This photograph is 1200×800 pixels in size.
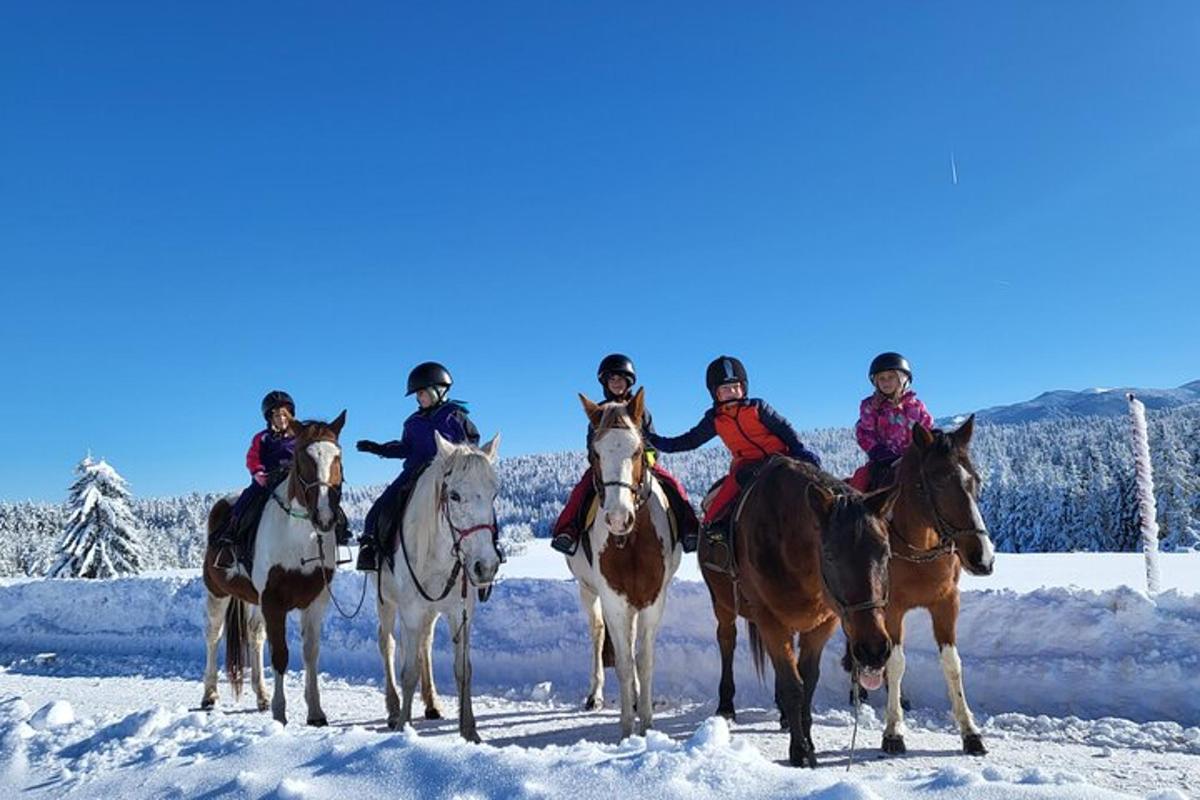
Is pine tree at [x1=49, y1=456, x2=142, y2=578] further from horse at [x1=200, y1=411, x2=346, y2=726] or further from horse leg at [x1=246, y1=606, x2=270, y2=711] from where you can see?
horse at [x1=200, y1=411, x2=346, y2=726]

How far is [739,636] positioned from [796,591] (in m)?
4.03

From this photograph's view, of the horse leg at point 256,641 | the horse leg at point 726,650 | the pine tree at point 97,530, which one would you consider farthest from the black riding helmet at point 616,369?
the pine tree at point 97,530

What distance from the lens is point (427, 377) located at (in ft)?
24.8

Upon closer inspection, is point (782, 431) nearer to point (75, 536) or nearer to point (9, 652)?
point (9, 652)

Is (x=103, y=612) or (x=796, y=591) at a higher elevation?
(x=796, y=591)

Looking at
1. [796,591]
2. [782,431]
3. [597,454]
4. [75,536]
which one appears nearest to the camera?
[796,591]

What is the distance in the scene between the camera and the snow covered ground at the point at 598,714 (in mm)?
Result: 3225

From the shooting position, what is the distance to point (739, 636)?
8812mm

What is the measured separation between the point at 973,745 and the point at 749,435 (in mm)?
3082

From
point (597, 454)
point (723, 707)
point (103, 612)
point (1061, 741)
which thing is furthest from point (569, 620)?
point (103, 612)

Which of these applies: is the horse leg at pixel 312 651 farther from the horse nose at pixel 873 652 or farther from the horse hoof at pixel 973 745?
the horse hoof at pixel 973 745

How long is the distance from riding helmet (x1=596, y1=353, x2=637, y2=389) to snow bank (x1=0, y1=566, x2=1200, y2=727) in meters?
3.43

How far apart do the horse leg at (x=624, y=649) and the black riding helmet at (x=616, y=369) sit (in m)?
2.30

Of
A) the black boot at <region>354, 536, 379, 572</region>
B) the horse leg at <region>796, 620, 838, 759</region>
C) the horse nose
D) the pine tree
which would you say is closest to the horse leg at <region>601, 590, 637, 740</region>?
the horse leg at <region>796, 620, 838, 759</region>
